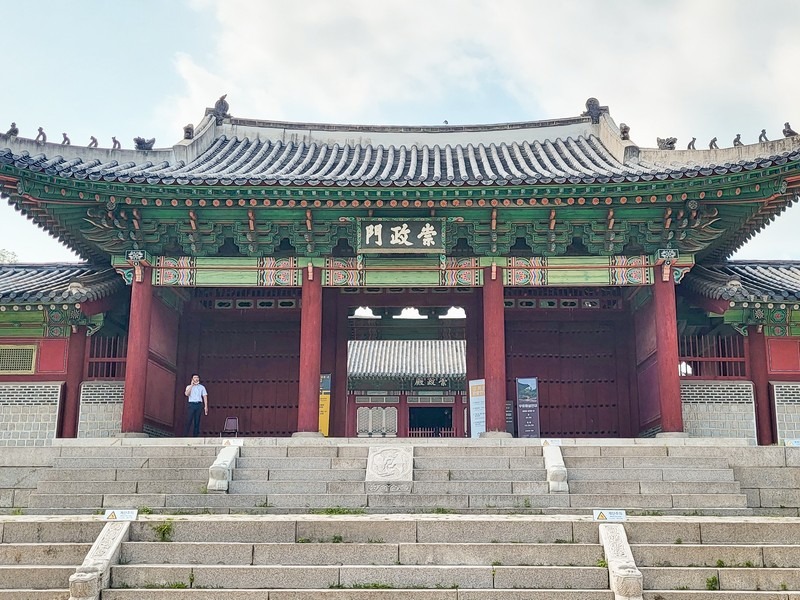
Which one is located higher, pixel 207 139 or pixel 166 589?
pixel 207 139

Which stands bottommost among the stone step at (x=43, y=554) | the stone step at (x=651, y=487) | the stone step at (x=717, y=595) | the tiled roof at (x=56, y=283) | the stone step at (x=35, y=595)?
the stone step at (x=35, y=595)

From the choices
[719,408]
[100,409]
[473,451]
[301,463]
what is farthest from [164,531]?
[719,408]

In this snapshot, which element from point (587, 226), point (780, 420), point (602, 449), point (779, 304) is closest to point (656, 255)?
point (587, 226)

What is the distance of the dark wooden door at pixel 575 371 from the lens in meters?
19.6

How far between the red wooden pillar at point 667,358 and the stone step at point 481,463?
14.6 feet

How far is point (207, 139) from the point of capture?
71.6ft

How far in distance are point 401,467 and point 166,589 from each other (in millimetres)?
4162

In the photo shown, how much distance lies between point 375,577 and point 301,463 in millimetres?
3845

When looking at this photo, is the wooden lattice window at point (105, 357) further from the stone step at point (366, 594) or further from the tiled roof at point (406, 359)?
the tiled roof at point (406, 359)

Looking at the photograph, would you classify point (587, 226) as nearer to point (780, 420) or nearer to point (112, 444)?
point (780, 420)

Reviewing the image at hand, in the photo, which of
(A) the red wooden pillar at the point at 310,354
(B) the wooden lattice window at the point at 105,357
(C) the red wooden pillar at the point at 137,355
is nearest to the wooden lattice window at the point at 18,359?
(B) the wooden lattice window at the point at 105,357

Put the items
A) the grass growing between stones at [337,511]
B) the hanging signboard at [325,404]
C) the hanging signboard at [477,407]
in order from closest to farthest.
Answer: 1. the grass growing between stones at [337,511]
2. the hanging signboard at [477,407]
3. the hanging signboard at [325,404]

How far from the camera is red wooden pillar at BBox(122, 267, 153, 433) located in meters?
16.3

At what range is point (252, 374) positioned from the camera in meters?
20.0
